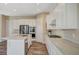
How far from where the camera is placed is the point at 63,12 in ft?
7.17

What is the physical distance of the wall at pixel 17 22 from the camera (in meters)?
2.17

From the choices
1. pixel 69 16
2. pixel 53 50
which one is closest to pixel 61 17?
pixel 69 16

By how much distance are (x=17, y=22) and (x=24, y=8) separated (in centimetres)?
31

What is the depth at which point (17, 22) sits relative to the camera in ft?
7.32

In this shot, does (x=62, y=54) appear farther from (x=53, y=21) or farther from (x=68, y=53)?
(x=53, y=21)

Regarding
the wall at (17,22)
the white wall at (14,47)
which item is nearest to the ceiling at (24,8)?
the wall at (17,22)

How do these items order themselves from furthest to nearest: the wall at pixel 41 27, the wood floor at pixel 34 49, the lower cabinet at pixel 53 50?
the wall at pixel 41 27 < the wood floor at pixel 34 49 < the lower cabinet at pixel 53 50

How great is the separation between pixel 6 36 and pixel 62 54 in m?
0.99

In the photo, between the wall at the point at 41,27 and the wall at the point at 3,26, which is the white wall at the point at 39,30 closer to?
the wall at the point at 41,27

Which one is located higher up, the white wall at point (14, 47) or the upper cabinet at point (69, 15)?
the upper cabinet at point (69, 15)

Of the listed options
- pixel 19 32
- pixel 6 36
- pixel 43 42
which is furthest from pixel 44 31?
pixel 6 36

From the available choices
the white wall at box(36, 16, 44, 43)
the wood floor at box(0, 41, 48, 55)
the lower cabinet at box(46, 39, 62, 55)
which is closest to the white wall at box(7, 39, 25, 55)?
the wood floor at box(0, 41, 48, 55)

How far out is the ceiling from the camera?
1.99 m

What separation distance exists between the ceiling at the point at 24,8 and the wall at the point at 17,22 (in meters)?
0.09
